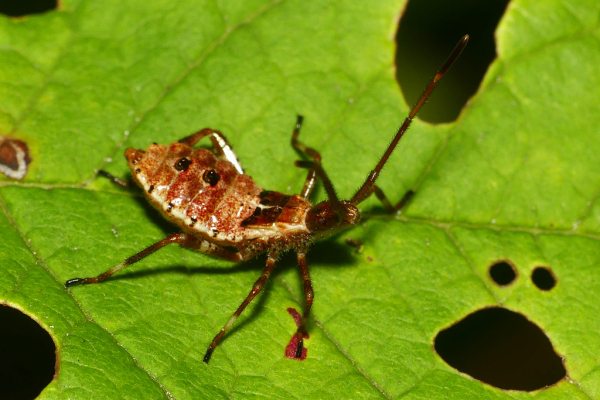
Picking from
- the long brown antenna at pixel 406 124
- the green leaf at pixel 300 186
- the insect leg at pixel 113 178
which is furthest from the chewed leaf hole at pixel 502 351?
the insect leg at pixel 113 178

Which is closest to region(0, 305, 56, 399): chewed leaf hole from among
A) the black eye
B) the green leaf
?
the green leaf

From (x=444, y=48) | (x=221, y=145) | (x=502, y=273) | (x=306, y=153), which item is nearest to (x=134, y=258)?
(x=221, y=145)

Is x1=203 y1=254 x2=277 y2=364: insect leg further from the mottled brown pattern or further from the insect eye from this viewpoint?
the insect eye

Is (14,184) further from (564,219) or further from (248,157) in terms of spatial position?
(564,219)

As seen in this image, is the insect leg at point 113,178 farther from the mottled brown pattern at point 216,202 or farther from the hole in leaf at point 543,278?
the hole in leaf at point 543,278

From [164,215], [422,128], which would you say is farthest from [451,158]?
[164,215]
